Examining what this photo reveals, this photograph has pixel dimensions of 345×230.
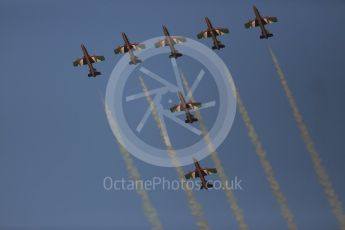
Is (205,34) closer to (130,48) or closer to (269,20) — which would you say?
(269,20)

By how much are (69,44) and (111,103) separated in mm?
1320

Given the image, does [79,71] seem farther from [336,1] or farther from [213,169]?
[336,1]

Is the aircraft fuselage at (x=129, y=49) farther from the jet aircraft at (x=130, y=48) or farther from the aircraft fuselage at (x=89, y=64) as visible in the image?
the aircraft fuselage at (x=89, y=64)

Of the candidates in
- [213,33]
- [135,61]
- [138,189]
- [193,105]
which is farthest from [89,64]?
[138,189]

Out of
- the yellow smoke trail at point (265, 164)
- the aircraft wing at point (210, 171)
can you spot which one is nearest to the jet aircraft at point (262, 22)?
the yellow smoke trail at point (265, 164)

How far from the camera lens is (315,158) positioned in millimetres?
11695

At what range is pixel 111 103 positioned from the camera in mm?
11586

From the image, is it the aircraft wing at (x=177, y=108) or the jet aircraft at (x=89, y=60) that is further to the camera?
the jet aircraft at (x=89, y=60)

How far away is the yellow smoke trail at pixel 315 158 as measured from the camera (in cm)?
1162

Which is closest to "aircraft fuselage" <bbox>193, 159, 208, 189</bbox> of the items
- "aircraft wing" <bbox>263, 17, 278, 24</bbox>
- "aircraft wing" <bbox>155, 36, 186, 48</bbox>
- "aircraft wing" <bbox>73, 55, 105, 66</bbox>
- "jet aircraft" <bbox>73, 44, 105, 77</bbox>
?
"aircraft wing" <bbox>155, 36, 186, 48</bbox>

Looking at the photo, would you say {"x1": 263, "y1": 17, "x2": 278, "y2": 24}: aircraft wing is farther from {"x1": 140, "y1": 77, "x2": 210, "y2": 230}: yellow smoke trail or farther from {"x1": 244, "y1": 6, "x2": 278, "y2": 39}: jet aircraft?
A: {"x1": 140, "y1": 77, "x2": 210, "y2": 230}: yellow smoke trail

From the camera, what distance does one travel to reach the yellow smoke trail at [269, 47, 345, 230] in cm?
1162

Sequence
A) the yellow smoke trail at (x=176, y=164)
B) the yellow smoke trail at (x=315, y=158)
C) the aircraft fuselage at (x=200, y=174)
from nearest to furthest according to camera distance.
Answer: the aircraft fuselage at (x=200, y=174)
the yellow smoke trail at (x=176, y=164)
the yellow smoke trail at (x=315, y=158)

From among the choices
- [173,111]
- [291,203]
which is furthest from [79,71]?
[291,203]
